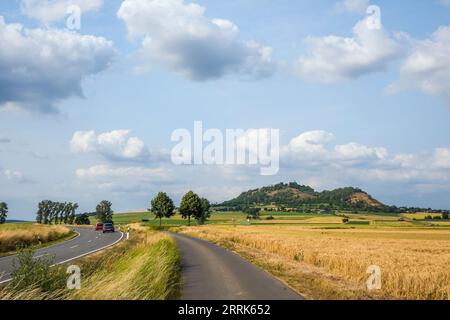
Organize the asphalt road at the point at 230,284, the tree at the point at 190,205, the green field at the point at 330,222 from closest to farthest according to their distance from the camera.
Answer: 1. the asphalt road at the point at 230,284
2. the green field at the point at 330,222
3. the tree at the point at 190,205

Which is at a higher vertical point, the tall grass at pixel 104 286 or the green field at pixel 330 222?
the tall grass at pixel 104 286

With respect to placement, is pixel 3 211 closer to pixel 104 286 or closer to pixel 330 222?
pixel 330 222

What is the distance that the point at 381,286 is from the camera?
16156 mm

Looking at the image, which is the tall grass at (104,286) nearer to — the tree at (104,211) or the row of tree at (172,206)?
the row of tree at (172,206)

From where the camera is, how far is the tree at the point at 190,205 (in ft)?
383

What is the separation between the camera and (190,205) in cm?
11638

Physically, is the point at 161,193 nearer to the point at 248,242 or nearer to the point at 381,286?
the point at 248,242

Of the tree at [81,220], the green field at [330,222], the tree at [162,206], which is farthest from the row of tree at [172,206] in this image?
the tree at [81,220]

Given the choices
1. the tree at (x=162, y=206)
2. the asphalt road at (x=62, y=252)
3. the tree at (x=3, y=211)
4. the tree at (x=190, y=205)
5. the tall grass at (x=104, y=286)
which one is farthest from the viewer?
the tree at (x=3, y=211)

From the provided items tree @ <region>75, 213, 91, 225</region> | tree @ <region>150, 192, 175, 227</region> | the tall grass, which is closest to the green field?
tree @ <region>150, 192, 175, 227</region>

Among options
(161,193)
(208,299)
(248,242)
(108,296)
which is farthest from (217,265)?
(161,193)

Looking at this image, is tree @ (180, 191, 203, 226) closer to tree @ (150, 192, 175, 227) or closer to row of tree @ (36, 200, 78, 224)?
tree @ (150, 192, 175, 227)

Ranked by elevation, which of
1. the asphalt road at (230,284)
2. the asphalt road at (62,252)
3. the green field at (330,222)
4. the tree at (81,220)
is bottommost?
the tree at (81,220)
